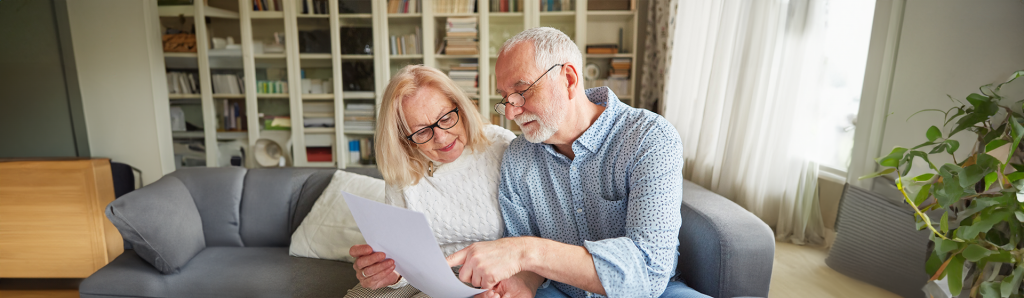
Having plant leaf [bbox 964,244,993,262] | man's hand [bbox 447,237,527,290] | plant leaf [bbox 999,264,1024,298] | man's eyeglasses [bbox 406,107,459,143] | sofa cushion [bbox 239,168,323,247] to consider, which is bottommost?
sofa cushion [bbox 239,168,323,247]

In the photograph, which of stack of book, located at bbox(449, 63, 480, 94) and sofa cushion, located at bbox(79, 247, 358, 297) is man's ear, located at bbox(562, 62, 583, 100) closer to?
sofa cushion, located at bbox(79, 247, 358, 297)

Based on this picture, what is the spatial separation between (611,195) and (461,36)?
2738mm

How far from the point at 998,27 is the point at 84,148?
15.5 ft

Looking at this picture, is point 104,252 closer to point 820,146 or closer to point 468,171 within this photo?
point 468,171

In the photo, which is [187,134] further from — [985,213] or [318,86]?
[985,213]

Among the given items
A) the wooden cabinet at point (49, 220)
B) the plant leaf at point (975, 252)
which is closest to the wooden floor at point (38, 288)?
the wooden cabinet at point (49, 220)

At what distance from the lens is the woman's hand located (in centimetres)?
101

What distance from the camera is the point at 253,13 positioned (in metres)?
3.53

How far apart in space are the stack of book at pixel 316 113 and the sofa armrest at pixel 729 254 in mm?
3216

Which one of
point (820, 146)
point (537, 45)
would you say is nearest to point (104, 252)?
point (537, 45)

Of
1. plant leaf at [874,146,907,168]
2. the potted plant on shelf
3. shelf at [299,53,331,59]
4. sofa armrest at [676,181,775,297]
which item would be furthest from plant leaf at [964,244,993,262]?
shelf at [299,53,331,59]

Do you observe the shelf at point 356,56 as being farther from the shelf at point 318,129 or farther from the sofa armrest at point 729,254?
the sofa armrest at point 729,254

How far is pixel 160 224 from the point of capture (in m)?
1.64

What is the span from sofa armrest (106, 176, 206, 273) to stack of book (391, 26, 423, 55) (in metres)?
2.06
